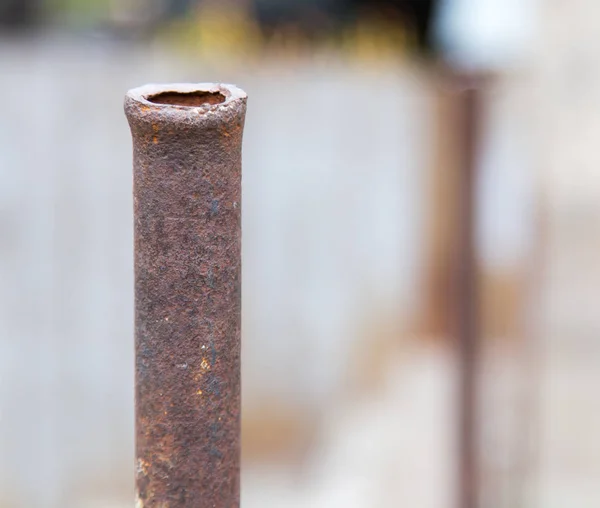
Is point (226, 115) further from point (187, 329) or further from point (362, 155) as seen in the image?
point (362, 155)

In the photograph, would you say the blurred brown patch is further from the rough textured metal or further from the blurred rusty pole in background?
the rough textured metal

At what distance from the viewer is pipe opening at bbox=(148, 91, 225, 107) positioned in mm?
641

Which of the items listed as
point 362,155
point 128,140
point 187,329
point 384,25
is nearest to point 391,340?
point 362,155

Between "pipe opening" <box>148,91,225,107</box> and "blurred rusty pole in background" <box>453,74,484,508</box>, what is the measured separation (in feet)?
6.35

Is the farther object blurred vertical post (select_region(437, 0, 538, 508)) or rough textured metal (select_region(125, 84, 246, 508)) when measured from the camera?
blurred vertical post (select_region(437, 0, 538, 508))

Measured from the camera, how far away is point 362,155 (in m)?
2.60

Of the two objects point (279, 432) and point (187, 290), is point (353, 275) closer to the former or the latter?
point (279, 432)

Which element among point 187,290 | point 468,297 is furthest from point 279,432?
point 187,290

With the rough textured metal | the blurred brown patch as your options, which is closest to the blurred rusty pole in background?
the blurred brown patch

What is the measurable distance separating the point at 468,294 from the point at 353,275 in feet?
1.11

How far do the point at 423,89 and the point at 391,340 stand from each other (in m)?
0.74

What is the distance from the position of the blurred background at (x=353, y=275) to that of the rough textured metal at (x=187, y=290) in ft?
6.31

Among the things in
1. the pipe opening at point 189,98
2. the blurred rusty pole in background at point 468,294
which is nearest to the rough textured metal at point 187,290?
the pipe opening at point 189,98

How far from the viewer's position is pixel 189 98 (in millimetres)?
657
